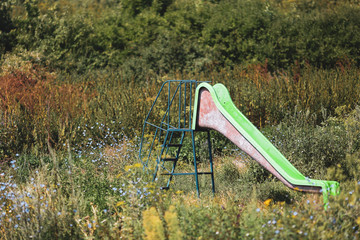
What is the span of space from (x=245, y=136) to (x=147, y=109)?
13.9ft

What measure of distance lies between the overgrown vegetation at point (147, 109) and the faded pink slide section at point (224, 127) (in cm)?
28

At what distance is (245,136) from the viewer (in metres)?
3.68

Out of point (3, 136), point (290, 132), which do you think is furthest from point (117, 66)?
point (290, 132)

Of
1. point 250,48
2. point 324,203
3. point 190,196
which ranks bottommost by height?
point 190,196

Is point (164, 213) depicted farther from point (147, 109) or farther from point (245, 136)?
point (147, 109)

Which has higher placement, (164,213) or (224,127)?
(224,127)

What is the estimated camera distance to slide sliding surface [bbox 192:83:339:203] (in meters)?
3.37

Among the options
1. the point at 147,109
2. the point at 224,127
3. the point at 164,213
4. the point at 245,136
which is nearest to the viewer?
the point at 164,213

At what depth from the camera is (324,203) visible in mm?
3213

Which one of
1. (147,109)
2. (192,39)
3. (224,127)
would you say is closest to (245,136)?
(224,127)

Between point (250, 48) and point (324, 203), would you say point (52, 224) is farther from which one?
point (250, 48)

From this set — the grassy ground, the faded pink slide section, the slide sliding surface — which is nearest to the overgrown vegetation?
the grassy ground

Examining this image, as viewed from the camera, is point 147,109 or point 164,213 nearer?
point 164,213

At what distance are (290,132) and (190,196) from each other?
2042mm
